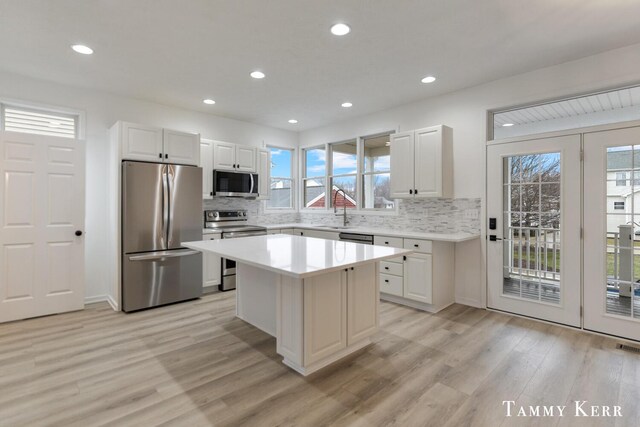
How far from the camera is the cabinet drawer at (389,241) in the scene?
157 inches

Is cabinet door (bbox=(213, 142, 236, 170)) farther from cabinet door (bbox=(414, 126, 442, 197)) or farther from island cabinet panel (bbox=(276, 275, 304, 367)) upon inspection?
island cabinet panel (bbox=(276, 275, 304, 367))

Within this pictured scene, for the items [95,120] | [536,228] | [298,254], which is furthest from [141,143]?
[536,228]

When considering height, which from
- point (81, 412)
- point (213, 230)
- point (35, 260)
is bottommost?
point (81, 412)

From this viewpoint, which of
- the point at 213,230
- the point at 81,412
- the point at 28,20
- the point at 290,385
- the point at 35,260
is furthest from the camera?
the point at 213,230

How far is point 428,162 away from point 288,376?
9.84 feet

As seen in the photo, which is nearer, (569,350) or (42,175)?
(569,350)

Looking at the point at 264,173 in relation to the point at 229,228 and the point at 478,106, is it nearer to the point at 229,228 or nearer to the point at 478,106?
the point at 229,228

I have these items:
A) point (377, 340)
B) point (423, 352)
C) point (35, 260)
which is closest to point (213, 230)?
point (35, 260)

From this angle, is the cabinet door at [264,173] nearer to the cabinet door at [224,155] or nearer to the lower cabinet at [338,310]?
the cabinet door at [224,155]

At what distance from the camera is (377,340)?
2.93 meters

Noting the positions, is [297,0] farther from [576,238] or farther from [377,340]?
[576,238]

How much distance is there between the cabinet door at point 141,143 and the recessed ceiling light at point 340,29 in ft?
8.47

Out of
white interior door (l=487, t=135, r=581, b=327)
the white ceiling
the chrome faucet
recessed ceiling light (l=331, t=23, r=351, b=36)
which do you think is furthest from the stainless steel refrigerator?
white interior door (l=487, t=135, r=581, b=327)

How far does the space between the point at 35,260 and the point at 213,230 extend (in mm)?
1951
